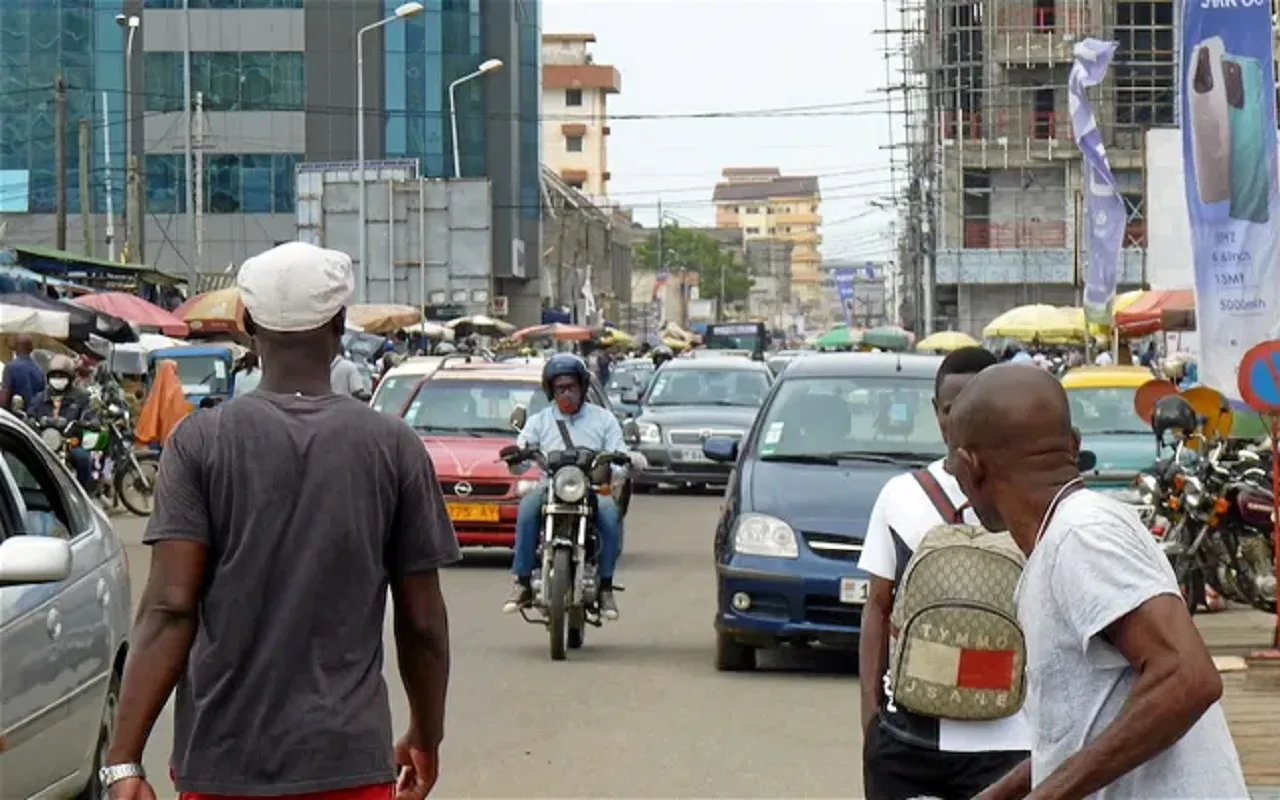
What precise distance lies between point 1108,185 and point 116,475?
38.8 feet

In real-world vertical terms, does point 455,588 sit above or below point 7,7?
below

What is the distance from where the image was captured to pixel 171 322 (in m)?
36.9

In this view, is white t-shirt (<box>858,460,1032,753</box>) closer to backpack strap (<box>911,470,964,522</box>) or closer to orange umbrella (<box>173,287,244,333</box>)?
backpack strap (<box>911,470,964,522</box>)

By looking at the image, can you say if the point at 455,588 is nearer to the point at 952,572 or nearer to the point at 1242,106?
the point at 1242,106

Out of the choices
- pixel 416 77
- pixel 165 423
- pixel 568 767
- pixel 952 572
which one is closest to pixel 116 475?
pixel 165 423

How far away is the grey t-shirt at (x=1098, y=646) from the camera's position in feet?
11.2

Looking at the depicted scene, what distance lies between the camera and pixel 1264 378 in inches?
452

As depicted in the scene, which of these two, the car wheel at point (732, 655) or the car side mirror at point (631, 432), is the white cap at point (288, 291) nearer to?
the car wheel at point (732, 655)

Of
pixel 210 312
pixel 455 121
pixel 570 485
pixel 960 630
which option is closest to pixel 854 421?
pixel 570 485

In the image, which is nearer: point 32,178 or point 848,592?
point 848,592

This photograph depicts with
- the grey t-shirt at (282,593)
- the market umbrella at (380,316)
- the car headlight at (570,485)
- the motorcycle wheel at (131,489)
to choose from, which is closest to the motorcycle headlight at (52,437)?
the motorcycle wheel at (131,489)

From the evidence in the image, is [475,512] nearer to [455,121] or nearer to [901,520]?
[901,520]

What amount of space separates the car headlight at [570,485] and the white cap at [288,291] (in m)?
8.28

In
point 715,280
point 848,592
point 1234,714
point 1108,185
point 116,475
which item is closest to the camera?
point 1234,714
